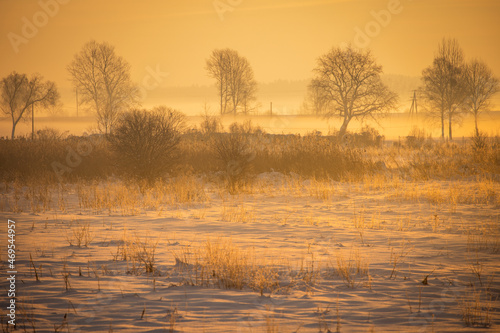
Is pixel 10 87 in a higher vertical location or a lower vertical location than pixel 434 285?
higher

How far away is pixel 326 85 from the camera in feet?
123

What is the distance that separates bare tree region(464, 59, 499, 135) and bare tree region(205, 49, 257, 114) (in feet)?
91.3

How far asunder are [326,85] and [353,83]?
8.86 feet

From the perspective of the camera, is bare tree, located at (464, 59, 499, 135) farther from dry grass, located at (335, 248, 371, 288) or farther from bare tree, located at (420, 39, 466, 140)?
dry grass, located at (335, 248, 371, 288)

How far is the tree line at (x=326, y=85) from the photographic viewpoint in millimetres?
37469

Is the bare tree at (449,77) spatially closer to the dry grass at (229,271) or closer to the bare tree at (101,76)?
the bare tree at (101,76)

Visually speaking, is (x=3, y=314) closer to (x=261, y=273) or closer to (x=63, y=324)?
(x=63, y=324)

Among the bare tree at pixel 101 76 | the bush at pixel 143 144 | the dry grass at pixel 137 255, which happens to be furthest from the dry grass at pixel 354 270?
the bare tree at pixel 101 76

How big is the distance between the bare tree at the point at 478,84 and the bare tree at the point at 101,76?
133ft

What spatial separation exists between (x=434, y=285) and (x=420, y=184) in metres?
10.5

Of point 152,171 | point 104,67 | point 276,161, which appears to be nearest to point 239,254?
point 152,171

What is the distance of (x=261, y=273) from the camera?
5.14m

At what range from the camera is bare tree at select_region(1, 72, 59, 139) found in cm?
4669

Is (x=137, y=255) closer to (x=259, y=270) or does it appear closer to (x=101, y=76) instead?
(x=259, y=270)
